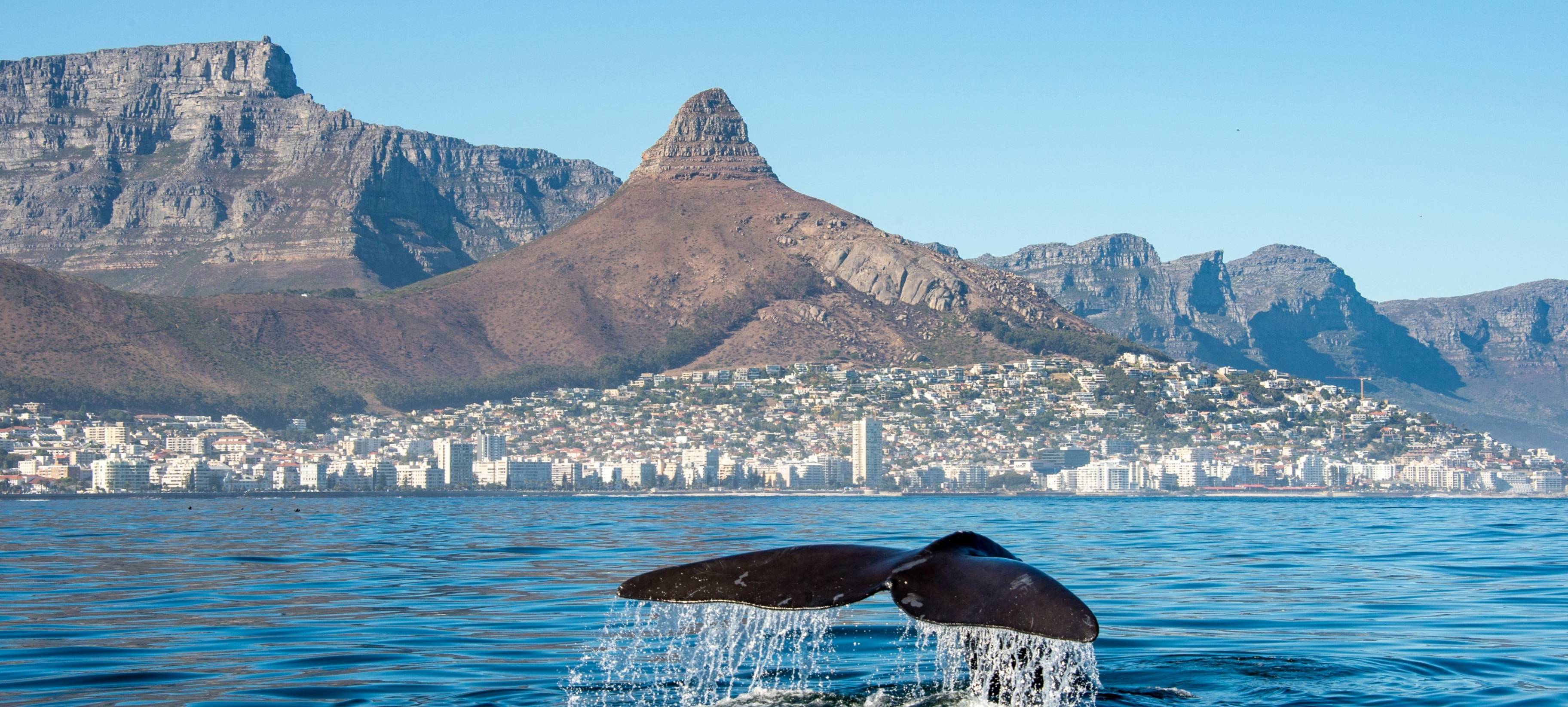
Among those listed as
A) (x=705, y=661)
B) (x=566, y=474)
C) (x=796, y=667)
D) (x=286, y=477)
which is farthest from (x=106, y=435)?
(x=796, y=667)

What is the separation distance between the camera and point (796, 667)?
1888cm

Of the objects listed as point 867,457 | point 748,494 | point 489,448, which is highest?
point 489,448

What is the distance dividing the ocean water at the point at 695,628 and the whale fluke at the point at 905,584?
1.11 m

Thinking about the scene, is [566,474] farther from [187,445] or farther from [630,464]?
[187,445]

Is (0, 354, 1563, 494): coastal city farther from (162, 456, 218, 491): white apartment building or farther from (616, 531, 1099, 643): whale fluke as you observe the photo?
(616, 531, 1099, 643): whale fluke

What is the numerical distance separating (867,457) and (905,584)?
166 m

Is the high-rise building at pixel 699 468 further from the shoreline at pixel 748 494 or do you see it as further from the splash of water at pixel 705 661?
the splash of water at pixel 705 661

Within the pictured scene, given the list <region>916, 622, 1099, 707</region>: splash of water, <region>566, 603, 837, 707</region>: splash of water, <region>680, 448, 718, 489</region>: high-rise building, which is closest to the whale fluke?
<region>916, 622, 1099, 707</region>: splash of water

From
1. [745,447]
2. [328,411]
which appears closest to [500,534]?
[745,447]

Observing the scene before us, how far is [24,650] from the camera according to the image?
20.9 m

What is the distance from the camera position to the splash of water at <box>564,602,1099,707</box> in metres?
12.8

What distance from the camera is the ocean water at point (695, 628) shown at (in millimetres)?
17172

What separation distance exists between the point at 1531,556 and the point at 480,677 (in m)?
28.4

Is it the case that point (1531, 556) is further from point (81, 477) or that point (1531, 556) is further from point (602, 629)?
point (81, 477)
